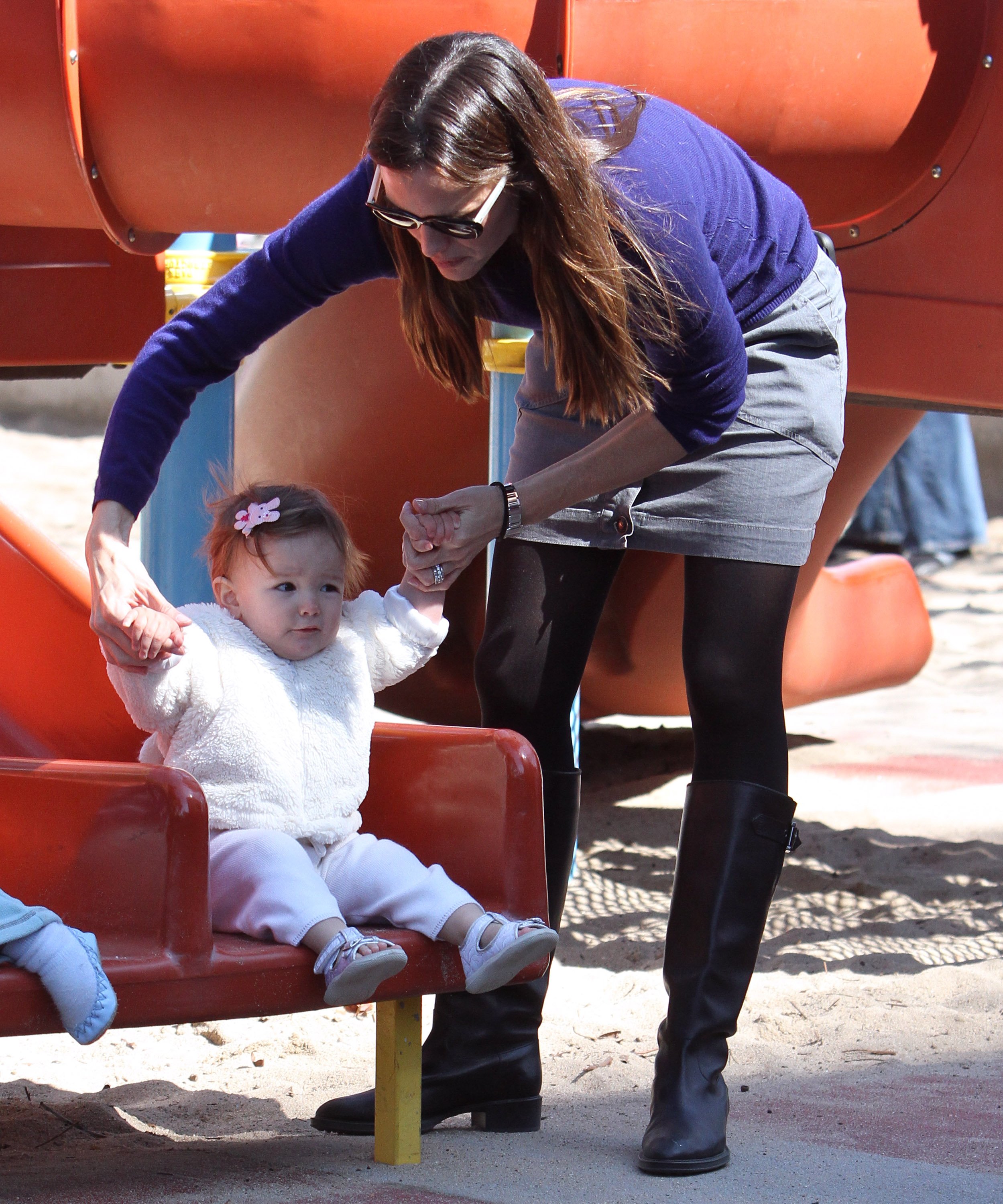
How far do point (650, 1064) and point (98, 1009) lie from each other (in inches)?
38.9

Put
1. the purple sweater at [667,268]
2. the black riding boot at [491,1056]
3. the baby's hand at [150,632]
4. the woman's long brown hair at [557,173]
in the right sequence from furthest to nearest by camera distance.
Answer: the black riding boot at [491,1056] < the baby's hand at [150,632] < the purple sweater at [667,268] < the woman's long brown hair at [557,173]

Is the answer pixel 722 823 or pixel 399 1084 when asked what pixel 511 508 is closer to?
pixel 722 823

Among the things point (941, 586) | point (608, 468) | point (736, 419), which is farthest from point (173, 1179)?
point (941, 586)

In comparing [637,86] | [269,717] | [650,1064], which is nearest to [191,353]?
[269,717]

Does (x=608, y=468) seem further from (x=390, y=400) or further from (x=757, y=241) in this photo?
(x=390, y=400)

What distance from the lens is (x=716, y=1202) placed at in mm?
1545

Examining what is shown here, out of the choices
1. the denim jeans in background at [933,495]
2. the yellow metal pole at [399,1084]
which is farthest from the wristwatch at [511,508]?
the denim jeans in background at [933,495]

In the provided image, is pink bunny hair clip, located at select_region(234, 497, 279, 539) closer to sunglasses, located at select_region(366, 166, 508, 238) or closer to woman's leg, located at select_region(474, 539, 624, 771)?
woman's leg, located at select_region(474, 539, 624, 771)

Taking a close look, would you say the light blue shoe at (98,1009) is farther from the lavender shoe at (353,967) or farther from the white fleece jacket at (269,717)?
the white fleece jacket at (269,717)

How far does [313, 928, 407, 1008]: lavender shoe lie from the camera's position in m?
1.54

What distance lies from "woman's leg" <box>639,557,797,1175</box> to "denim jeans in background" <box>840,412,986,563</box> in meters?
6.79

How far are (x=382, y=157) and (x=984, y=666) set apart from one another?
4.85m

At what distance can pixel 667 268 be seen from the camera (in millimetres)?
1484

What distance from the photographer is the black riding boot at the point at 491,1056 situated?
1.81 metres
